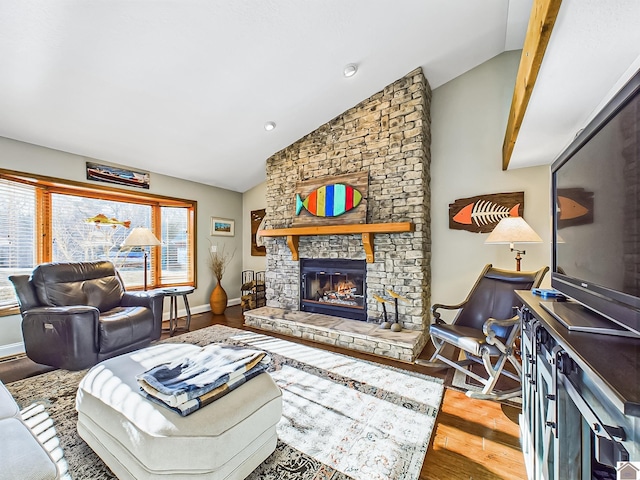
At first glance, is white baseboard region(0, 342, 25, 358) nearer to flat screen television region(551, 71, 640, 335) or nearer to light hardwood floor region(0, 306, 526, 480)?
light hardwood floor region(0, 306, 526, 480)

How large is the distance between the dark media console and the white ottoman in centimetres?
123

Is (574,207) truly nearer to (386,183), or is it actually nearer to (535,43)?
(535,43)

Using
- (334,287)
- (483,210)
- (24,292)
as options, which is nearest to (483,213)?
(483,210)

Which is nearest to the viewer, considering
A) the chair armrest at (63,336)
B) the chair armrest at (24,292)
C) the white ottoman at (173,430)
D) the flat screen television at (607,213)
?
the flat screen television at (607,213)

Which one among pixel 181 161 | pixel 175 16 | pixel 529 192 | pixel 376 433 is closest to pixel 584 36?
pixel 529 192

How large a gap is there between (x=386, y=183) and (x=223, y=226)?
3.35 metres

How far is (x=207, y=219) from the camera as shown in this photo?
5164 millimetres

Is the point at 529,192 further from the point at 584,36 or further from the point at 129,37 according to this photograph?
the point at 129,37

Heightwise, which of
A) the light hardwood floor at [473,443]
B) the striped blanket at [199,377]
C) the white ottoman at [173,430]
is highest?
the striped blanket at [199,377]

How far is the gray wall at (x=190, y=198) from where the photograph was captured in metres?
3.11

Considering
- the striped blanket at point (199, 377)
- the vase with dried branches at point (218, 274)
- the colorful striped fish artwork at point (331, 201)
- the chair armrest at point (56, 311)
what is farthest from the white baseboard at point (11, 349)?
the colorful striped fish artwork at point (331, 201)

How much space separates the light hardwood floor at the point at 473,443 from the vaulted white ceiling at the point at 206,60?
8.73 ft

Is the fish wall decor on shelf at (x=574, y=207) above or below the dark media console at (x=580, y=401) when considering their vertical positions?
above

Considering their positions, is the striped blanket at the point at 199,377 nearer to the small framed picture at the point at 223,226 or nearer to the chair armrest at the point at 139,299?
the chair armrest at the point at 139,299
